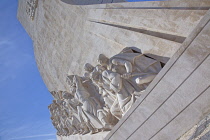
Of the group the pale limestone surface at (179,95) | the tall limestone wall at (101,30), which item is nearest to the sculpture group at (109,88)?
the tall limestone wall at (101,30)

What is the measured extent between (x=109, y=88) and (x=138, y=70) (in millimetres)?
716

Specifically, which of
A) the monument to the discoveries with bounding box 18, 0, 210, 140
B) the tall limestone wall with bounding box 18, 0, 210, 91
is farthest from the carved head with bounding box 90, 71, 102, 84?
the tall limestone wall with bounding box 18, 0, 210, 91

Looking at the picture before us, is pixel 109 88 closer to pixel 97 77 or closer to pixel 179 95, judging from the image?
pixel 97 77

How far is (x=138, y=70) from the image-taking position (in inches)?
156

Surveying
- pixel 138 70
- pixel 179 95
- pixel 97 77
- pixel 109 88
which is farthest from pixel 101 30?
pixel 179 95

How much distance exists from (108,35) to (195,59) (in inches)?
126

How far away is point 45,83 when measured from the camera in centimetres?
1134

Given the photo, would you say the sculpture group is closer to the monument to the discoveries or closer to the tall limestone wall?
the monument to the discoveries

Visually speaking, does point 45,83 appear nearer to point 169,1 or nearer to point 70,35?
point 70,35

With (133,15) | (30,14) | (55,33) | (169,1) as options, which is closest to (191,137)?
(169,1)

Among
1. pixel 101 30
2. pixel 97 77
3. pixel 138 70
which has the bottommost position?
pixel 97 77

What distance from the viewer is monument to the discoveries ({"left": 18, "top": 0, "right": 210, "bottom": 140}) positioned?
8.52ft

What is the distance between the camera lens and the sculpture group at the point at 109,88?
12.5 feet

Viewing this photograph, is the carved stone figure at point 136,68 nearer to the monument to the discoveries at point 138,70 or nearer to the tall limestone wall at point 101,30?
the monument to the discoveries at point 138,70
